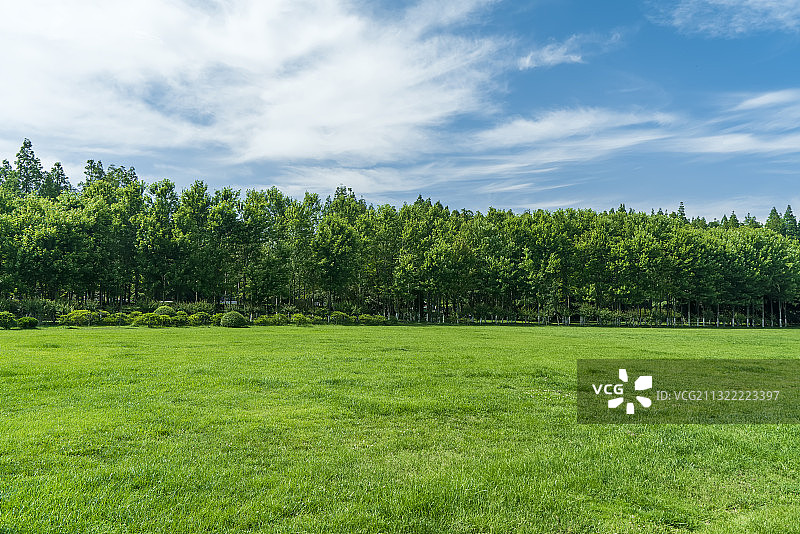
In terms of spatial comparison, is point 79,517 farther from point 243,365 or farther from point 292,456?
point 243,365

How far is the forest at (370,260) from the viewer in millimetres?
38875

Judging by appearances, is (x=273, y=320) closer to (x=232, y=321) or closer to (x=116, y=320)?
(x=232, y=321)

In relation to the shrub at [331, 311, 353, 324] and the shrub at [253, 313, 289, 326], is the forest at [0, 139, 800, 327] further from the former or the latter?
the shrub at [253, 313, 289, 326]

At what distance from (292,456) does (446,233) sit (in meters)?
50.7

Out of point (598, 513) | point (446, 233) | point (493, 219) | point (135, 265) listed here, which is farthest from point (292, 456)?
point (493, 219)

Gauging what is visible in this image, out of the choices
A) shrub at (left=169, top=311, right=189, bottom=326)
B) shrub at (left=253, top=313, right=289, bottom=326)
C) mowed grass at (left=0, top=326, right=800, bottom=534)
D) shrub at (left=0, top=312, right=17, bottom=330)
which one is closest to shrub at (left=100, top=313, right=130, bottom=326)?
shrub at (left=169, top=311, right=189, bottom=326)

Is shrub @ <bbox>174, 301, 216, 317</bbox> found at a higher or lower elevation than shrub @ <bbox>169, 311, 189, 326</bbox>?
higher

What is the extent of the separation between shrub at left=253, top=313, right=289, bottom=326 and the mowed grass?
25.3 m

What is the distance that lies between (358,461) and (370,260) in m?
45.2

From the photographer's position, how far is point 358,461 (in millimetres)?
5793

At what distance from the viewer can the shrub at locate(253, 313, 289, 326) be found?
1415 inches

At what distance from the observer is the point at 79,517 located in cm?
427

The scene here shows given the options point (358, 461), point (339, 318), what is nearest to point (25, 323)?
point (339, 318)

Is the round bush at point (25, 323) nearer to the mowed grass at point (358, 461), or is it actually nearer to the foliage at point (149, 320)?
the foliage at point (149, 320)
